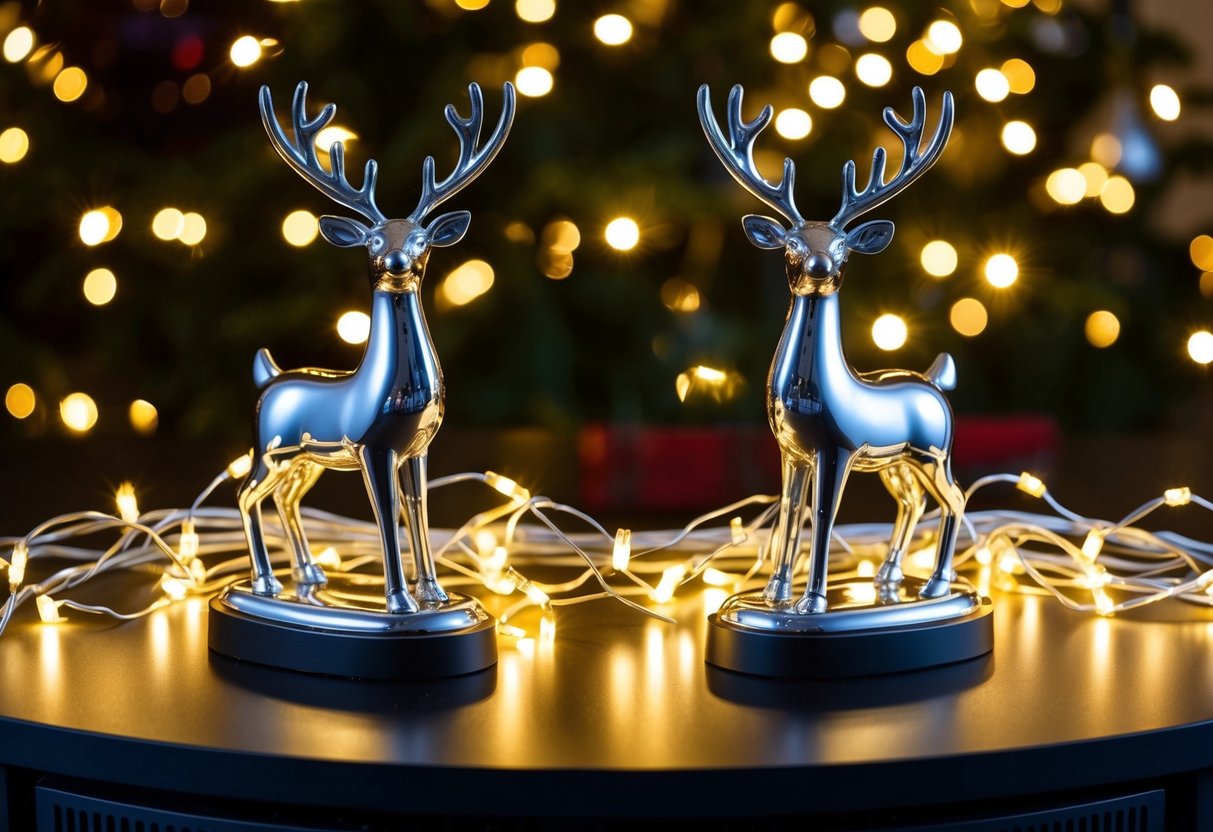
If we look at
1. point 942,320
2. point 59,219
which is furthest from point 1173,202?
point 59,219

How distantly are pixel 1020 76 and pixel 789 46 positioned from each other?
520 mm

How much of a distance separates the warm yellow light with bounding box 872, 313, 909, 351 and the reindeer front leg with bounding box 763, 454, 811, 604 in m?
1.09

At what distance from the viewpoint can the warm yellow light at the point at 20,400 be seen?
88.4 inches

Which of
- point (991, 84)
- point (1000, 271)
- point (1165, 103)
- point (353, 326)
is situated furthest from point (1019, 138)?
point (353, 326)

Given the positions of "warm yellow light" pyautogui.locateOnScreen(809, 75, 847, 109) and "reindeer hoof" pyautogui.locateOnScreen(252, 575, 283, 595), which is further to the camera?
"warm yellow light" pyautogui.locateOnScreen(809, 75, 847, 109)

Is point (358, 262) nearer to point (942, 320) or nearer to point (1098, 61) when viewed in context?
point (942, 320)

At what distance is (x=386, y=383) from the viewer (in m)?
0.84

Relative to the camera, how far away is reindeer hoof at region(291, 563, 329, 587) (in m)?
0.90

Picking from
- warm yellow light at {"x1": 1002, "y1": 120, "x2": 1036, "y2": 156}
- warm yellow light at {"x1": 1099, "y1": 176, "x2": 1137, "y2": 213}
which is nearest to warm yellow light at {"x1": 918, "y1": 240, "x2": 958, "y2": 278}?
warm yellow light at {"x1": 1002, "y1": 120, "x2": 1036, "y2": 156}

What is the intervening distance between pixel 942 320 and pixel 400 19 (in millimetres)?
975

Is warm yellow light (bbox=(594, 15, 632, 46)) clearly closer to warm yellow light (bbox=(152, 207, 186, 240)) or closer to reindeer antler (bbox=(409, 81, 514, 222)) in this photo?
warm yellow light (bbox=(152, 207, 186, 240))

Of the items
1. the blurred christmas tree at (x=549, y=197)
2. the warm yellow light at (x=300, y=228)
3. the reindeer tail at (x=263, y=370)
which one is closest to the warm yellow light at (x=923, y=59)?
the blurred christmas tree at (x=549, y=197)

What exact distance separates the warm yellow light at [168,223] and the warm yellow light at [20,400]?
0.38 meters

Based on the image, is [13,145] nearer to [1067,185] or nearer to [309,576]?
[309,576]
